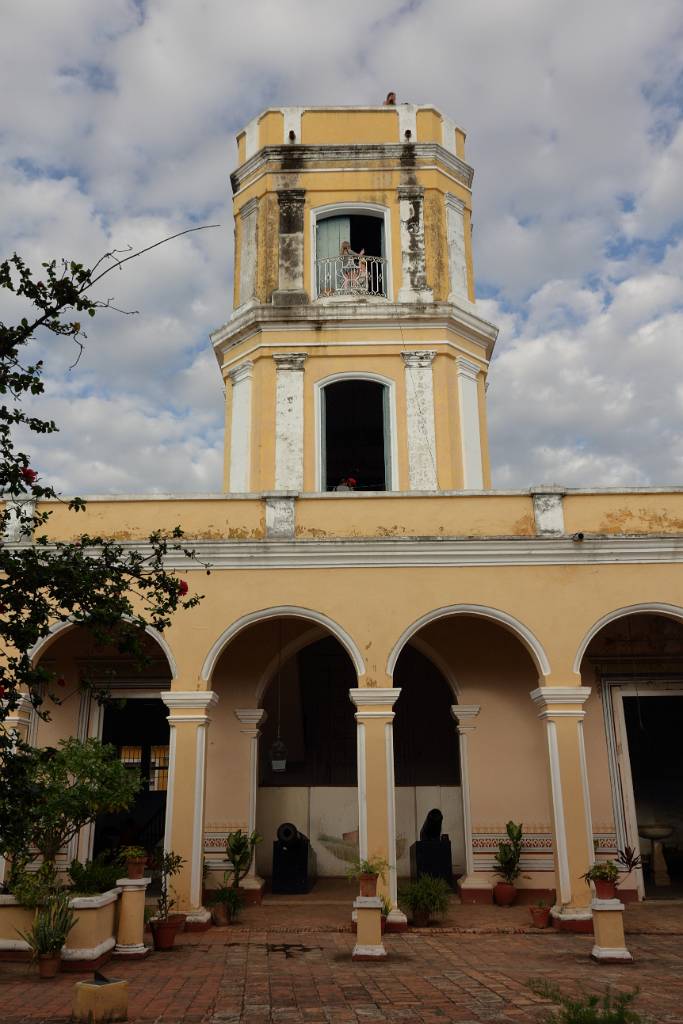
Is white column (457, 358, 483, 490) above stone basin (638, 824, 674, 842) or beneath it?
above

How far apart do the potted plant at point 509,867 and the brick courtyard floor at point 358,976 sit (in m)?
0.93

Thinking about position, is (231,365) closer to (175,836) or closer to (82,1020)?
(175,836)

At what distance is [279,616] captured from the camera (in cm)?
1173

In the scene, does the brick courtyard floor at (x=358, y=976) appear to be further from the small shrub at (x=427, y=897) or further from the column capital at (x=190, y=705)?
the column capital at (x=190, y=705)

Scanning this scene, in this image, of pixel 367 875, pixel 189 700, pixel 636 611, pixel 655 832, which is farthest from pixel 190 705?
pixel 655 832

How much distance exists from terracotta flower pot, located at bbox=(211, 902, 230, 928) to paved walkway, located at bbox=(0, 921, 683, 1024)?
0.46 meters

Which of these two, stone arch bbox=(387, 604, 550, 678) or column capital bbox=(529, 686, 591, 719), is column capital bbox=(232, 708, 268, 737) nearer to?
stone arch bbox=(387, 604, 550, 678)

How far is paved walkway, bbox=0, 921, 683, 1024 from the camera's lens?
6.68 m

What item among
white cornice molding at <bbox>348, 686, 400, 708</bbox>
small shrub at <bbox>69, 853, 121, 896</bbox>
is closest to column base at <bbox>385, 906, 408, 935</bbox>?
white cornice molding at <bbox>348, 686, 400, 708</bbox>

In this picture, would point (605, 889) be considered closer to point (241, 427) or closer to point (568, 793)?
point (568, 793)

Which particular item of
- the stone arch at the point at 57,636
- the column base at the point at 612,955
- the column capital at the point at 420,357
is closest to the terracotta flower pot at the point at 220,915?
A: the stone arch at the point at 57,636

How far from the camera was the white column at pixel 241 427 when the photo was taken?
14836mm

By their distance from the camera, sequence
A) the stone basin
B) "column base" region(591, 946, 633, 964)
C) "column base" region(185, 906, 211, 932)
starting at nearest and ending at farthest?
"column base" region(591, 946, 633, 964) < "column base" region(185, 906, 211, 932) < the stone basin

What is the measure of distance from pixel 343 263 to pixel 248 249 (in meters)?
1.79
